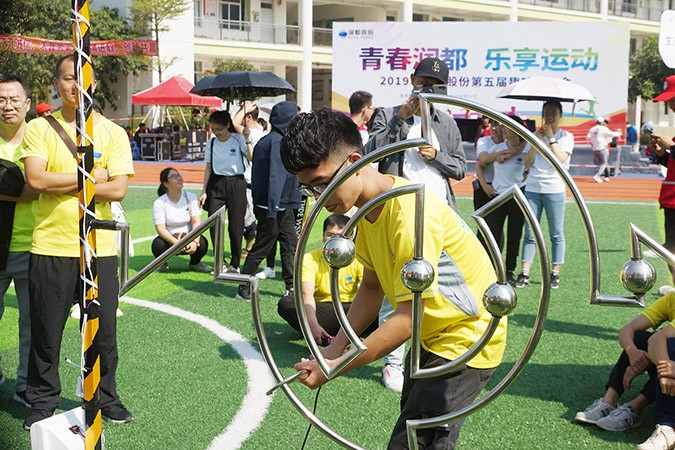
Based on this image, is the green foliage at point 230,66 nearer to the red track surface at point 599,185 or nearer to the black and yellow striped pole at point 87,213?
the red track surface at point 599,185

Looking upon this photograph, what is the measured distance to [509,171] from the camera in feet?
25.6

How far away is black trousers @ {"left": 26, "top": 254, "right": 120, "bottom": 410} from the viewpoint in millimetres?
4145

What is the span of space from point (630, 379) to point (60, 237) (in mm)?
3215

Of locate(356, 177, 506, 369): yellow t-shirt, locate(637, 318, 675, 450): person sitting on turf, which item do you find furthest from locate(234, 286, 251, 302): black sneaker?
locate(356, 177, 506, 369): yellow t-shirt

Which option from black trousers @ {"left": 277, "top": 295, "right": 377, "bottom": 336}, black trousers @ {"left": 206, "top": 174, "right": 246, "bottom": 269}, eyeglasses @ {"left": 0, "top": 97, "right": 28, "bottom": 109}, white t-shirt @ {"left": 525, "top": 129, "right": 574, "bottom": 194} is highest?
eyeglasses @ {"left": 0, "top": 97, "right": 28, "bottom": 109}

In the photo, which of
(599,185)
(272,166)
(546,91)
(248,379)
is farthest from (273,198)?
(599,185)

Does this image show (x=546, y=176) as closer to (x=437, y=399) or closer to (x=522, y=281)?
(x=522, y=281)

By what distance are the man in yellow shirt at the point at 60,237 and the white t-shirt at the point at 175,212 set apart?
452cm

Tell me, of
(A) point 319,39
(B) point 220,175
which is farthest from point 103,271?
(A) point 319,39

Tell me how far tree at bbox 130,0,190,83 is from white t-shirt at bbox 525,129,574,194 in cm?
2805

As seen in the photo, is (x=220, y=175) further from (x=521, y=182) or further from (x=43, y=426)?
(x=43, y=426)

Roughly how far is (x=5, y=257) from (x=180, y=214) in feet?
13.9

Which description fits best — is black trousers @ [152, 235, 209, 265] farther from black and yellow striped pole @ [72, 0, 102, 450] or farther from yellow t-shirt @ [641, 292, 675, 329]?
black and yellow striped pole @ [72, 0, 102, 450]

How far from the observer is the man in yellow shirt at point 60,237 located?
4.01 meters
